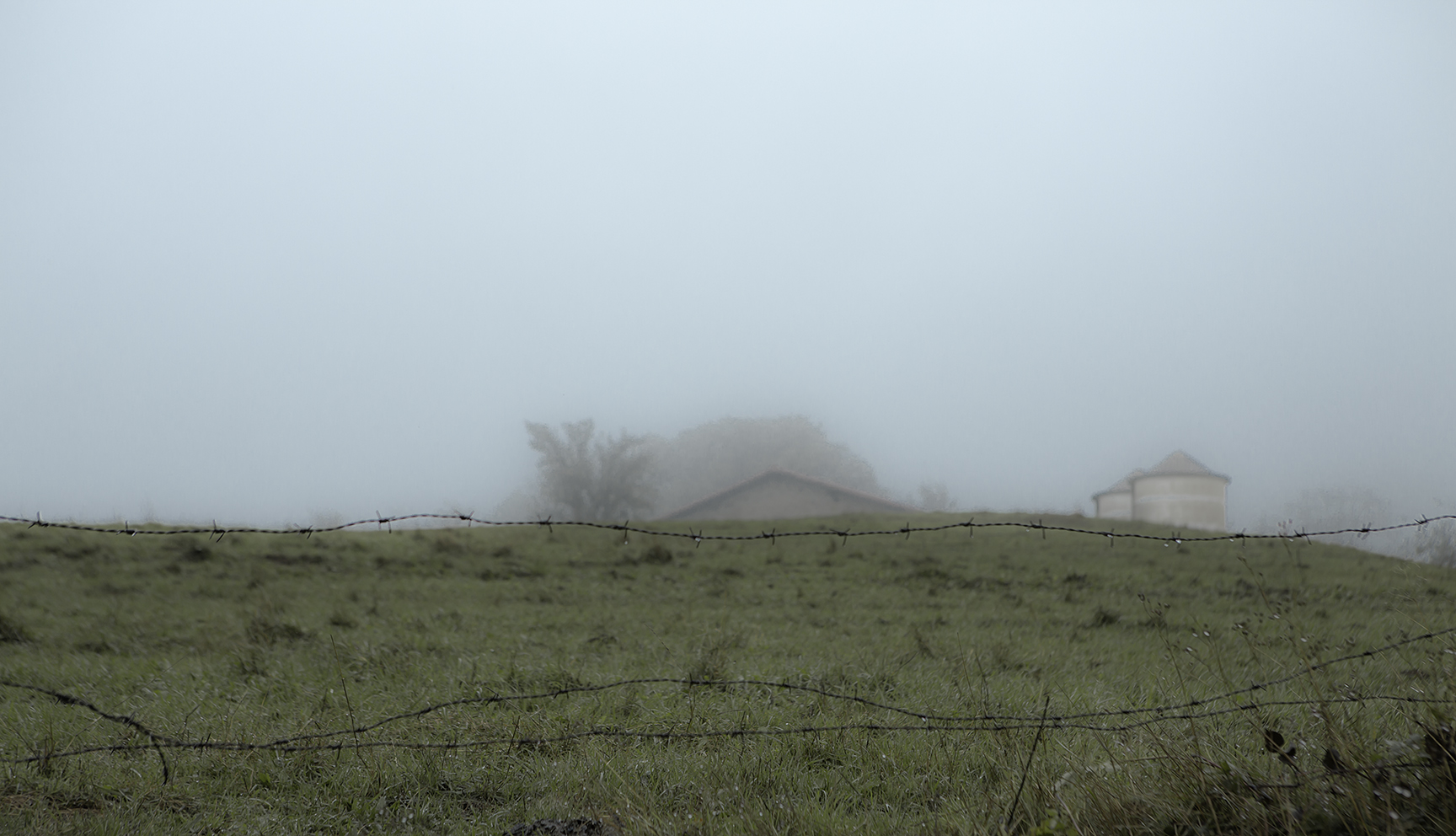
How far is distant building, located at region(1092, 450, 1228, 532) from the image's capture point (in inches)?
1945

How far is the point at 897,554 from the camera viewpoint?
20250 mm

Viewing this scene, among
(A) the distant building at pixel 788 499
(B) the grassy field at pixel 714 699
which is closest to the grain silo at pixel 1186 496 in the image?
(A) the distant building at pixel 788 499

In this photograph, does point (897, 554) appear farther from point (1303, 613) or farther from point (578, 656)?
point (578, 656)

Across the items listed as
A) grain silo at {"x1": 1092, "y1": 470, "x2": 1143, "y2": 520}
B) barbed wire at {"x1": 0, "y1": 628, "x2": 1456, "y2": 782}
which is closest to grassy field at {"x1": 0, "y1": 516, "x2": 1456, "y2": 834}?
barbed wire at {"x1": 0, "y1": 628, "x2": 1456, "y2": 782}

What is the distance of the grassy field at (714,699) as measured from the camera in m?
3.64

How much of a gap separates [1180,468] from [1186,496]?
195 cm

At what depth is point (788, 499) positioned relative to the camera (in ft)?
147

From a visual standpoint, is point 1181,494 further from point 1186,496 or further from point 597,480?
point 597,480

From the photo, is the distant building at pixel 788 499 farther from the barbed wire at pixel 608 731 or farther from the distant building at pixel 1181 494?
the barbed wire at pixel 608 731

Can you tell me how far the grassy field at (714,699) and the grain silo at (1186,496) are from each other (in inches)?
1419

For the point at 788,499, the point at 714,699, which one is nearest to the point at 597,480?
the point at 788,499

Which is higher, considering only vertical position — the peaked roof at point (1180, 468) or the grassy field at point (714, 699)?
the peaked roof at point (1180, 468)

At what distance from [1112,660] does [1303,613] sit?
6.25m

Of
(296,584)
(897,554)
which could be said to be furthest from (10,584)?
(897,554)
